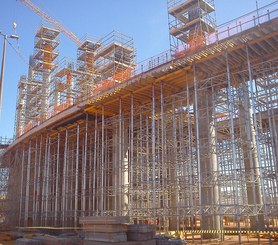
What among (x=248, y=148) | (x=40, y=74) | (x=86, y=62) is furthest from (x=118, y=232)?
(x=40, y=74)

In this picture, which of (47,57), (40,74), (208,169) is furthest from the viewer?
(40,74)

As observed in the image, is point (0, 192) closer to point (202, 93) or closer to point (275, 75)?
point (202, 93)

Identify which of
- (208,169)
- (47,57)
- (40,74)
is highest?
(47,57)

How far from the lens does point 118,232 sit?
14891mm

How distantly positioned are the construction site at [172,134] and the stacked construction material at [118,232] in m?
0.55

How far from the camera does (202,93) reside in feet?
68.5

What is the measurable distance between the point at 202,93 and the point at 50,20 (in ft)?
142

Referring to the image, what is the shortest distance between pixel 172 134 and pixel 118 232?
11.1 metres

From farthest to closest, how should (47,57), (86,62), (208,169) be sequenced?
(47,57), (86,62), (208,169)

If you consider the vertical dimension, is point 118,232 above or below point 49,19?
below

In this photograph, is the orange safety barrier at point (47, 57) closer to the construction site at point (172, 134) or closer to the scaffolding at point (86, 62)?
the construction site at point (172, 134)

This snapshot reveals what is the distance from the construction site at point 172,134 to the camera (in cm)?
1731

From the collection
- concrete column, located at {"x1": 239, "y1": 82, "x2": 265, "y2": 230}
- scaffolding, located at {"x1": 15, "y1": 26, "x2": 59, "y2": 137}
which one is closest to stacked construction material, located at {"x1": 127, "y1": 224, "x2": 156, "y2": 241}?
concrete column, located at {"x1": 239, "y1": 82, "x2": 265, "y2": 230}

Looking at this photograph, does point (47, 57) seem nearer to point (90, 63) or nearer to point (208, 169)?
point (90, 63)
